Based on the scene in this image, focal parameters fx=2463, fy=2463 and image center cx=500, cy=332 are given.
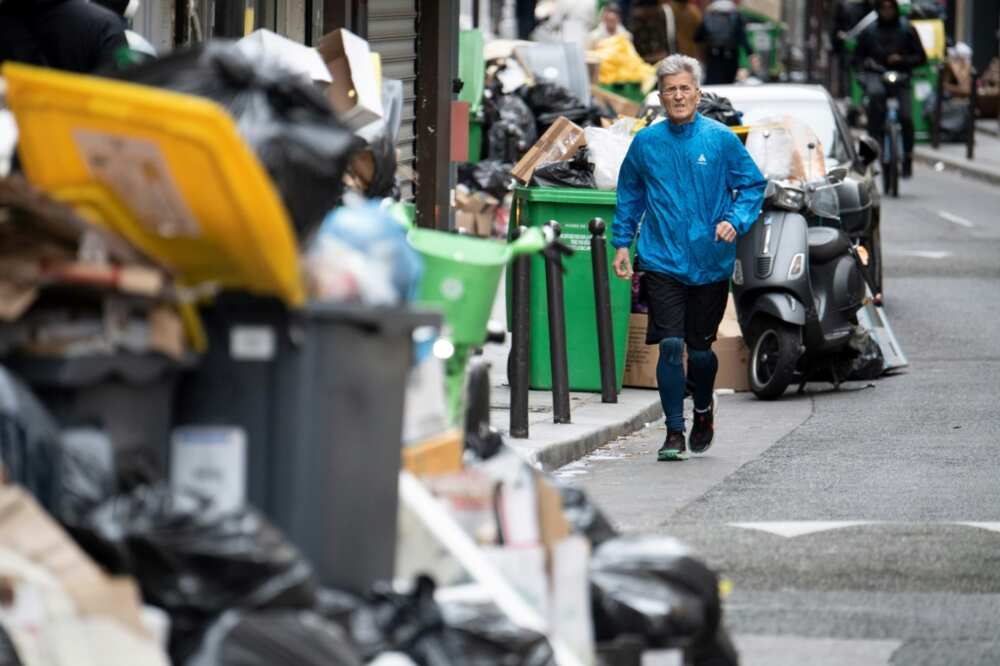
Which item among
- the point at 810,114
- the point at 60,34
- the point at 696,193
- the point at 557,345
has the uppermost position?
the point at 60,34

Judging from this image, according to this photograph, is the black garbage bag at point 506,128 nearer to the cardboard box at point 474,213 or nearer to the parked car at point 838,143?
the cardboard box at point 474,213

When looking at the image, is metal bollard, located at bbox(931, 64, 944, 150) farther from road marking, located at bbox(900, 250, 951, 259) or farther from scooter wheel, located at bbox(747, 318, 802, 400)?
scooter wheel, located at bbox(747, 318, 802, 400)

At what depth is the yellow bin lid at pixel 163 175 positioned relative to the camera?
4.91m

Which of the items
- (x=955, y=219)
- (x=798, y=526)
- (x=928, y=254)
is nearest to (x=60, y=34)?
(x=798, y=526)

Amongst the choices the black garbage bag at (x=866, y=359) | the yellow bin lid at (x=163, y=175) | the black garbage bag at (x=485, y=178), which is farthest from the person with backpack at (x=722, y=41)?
the yellow bin lid at (x=163, y=175)

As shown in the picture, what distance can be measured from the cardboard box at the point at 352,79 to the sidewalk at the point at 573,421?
1.55 meters

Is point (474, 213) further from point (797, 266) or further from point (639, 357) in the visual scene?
point (797, 266)

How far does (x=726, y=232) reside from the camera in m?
10.7

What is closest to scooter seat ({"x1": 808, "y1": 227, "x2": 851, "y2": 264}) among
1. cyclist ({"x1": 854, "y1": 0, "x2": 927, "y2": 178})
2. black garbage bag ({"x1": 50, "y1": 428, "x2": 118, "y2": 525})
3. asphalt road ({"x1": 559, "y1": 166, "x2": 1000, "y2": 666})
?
asphalt road ({"x1": 559, "y1": 166, "x2": 1000, "y2": 666})

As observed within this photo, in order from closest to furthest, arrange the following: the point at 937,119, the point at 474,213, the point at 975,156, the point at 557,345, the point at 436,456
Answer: the point at 436,456, the point at 557,345, the point at 474,213, the point at 975,156, the point at 937,119

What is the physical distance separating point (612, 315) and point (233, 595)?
27.9 feet

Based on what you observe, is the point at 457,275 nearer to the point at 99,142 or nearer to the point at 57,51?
the point at 99,142

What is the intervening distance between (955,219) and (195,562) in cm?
2105

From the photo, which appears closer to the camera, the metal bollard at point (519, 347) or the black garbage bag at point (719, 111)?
the metal bollard at point (519, 347)
